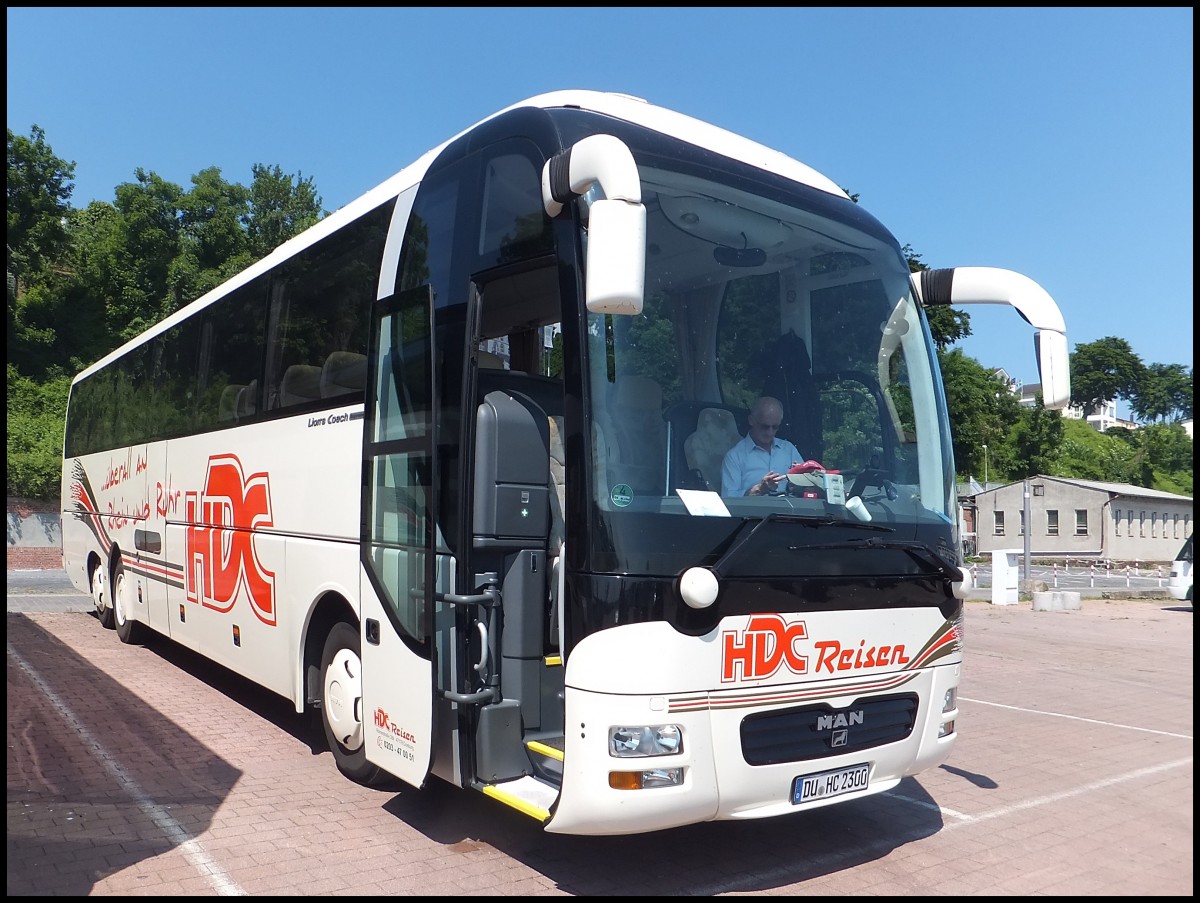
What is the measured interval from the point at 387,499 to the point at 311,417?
146 cm

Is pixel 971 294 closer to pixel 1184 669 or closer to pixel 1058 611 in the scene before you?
pixel 1184 669

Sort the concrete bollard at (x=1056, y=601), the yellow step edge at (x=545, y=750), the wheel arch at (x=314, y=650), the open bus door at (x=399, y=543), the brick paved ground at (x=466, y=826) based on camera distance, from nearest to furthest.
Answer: the yellow step edge at (x=545, y=750) → the brick paved ground at (x=466, y=826) → the open bus door at (x=399, y=543) → the wheel arch at (x=314, y=650) → the concrete bollard at (x=1056, y=601)

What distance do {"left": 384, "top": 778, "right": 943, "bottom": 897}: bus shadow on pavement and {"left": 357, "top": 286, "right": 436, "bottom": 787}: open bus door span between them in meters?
0.59

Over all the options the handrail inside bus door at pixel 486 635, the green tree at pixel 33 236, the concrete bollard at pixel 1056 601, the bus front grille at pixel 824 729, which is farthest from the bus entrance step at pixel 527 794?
the green tree at pixel 33 236

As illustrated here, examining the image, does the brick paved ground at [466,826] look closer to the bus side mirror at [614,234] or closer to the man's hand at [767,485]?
the man's hand at [767,485]

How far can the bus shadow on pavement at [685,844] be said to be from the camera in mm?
5066

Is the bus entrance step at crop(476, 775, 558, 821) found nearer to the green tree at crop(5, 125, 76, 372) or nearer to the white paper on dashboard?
the white paper on dashboard

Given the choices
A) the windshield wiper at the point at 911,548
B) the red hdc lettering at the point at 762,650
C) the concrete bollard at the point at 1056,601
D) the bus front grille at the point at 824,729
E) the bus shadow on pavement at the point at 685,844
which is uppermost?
the windshield wiper at the point at 911,548

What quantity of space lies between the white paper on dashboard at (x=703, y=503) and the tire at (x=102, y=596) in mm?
10670

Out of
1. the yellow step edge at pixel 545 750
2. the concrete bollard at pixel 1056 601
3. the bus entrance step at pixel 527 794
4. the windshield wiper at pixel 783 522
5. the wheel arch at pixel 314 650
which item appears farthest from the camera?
the concrete bollard at pixel 1056 601

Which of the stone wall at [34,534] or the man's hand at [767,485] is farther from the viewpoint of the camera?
the stone wall at [34,534]

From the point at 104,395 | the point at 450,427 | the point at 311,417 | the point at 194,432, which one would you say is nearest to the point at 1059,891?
the point at 450,427

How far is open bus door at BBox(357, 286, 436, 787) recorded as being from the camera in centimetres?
535

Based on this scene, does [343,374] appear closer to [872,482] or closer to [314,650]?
[314,650]
